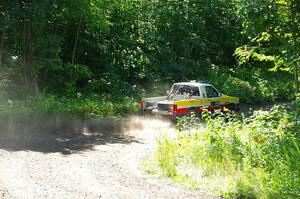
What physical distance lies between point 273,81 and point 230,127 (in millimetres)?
21861

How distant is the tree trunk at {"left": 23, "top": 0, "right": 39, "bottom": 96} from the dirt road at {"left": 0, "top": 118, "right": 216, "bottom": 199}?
4.54m

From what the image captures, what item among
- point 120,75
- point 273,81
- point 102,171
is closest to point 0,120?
point 102,171

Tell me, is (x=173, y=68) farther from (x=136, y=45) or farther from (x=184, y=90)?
(x=184, y=90)

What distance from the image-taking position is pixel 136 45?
78.8 ft

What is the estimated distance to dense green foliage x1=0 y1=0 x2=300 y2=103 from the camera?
10992 mm

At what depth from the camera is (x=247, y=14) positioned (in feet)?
31.7

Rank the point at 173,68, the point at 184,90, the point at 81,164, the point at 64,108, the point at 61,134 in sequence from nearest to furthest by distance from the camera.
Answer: the point at 81,164, the point at 61,134, the point at 64,108, the point at 184,90, the point at 173,68

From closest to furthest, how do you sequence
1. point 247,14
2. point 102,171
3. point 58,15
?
1. point 102,171
2. point 247,14
3. point 58,15

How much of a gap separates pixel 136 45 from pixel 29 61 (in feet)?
22.8

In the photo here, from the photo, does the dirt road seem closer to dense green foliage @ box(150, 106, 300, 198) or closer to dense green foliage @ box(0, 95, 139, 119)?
dense green foliage @ box(150, 106, 300, 198)

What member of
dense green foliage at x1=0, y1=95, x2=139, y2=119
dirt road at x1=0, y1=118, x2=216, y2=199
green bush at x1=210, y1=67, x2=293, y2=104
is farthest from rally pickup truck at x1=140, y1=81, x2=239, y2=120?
green bush at x1=210, y1=67, x2=293, y2=104

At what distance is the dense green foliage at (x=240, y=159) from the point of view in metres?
7.22

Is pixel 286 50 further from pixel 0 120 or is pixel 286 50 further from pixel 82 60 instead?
pixel 82 60

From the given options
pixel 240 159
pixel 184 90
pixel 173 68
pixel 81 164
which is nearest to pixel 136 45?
pixel 173 68
